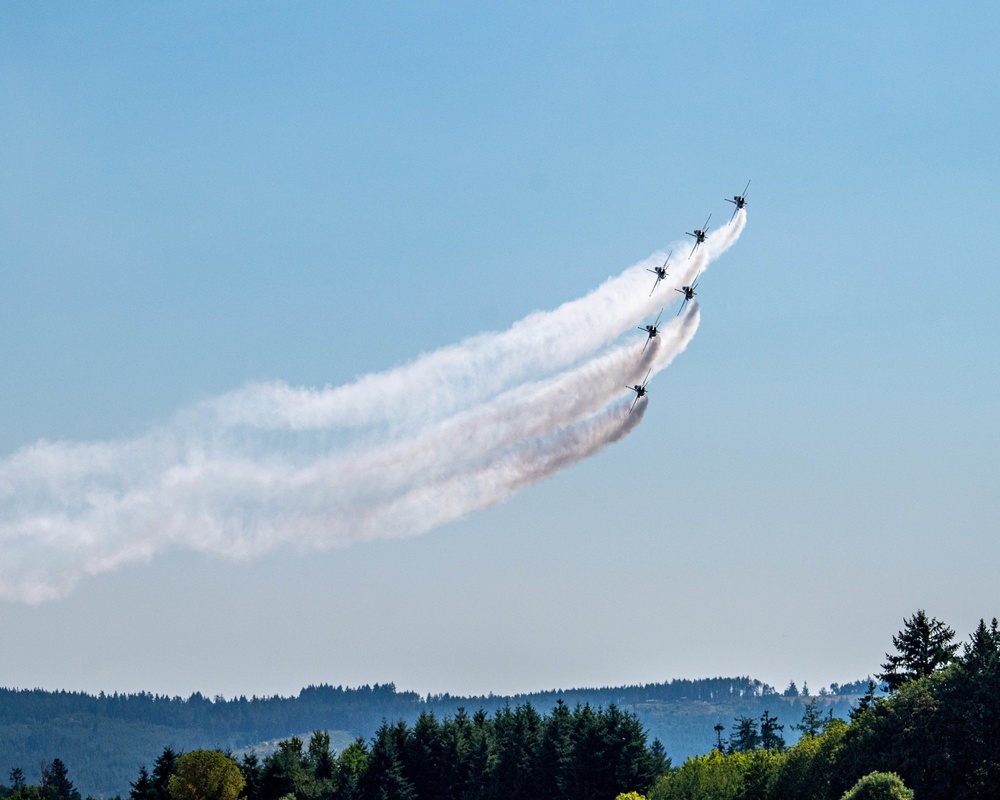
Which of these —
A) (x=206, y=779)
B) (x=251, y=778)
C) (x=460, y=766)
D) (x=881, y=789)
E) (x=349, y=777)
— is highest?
(x=460, y=766)

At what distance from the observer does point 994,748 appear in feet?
259

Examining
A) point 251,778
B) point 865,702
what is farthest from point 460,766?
point 865,702

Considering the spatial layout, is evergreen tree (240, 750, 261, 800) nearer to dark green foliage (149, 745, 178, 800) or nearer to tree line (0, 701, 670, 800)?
tree line (0, 701, 670, 800)

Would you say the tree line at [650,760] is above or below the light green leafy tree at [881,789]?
above

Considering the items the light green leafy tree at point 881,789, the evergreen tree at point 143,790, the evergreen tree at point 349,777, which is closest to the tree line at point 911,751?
the light green leafy tree at point 881,789

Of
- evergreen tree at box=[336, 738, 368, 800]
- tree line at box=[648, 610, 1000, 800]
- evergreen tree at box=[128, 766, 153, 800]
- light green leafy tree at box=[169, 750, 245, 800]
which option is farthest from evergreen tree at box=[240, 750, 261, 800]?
tree line at box=[648, 610, 1000, 800]

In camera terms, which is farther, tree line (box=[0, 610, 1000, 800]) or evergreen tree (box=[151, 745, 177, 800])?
evergreen tree (box=[151, 745, 177, 800])

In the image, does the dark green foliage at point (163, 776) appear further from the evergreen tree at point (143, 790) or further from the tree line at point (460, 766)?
the evergreen tree at point (143, 790)

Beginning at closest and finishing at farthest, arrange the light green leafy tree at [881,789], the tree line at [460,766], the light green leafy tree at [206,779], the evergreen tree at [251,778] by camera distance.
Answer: the light green leafy tree at [881,789] → the tree line at [460,766] → the light green leafy tree at [206,779] → the evergreen tree at [251,778]

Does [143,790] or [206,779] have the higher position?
[206,779]

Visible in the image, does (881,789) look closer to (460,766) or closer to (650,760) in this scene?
(650,760)

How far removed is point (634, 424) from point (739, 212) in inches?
786

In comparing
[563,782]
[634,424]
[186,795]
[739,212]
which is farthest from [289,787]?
[739,212]

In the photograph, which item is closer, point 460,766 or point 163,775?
point 460,766
